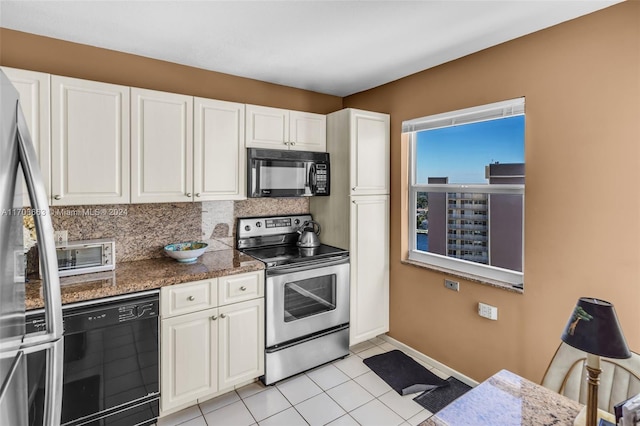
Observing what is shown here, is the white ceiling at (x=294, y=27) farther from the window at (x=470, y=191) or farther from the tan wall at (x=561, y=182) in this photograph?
the window at (x=470, y=191)

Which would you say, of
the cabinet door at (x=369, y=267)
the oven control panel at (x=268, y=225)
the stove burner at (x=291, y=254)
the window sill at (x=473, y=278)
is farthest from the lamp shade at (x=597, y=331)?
the oven control panel at (x=268, y=225)

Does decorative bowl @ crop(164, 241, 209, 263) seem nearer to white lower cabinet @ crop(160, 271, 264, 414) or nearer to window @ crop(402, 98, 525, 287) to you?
white lower cabinet @ crop(160, 271, 264, 414)

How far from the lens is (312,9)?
1.81 metres

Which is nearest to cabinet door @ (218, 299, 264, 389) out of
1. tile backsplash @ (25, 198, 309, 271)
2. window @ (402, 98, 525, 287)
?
tile backsplash @ (25, 198, 309, 271)

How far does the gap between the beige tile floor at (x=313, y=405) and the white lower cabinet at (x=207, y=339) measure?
124mm

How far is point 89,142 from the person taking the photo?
2.03 m

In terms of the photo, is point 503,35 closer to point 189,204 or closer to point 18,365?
point 189,204

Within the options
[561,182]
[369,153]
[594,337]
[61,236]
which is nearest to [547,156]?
[561,182]

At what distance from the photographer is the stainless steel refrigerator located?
Answer: 77 cm

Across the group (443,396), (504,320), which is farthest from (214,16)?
(443,396)

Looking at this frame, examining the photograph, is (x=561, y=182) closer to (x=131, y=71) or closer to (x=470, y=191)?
(x=470, y=191)

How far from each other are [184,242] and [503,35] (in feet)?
8.86

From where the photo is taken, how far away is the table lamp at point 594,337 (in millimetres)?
933

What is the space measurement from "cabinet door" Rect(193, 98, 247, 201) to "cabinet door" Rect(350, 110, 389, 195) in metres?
0.93
